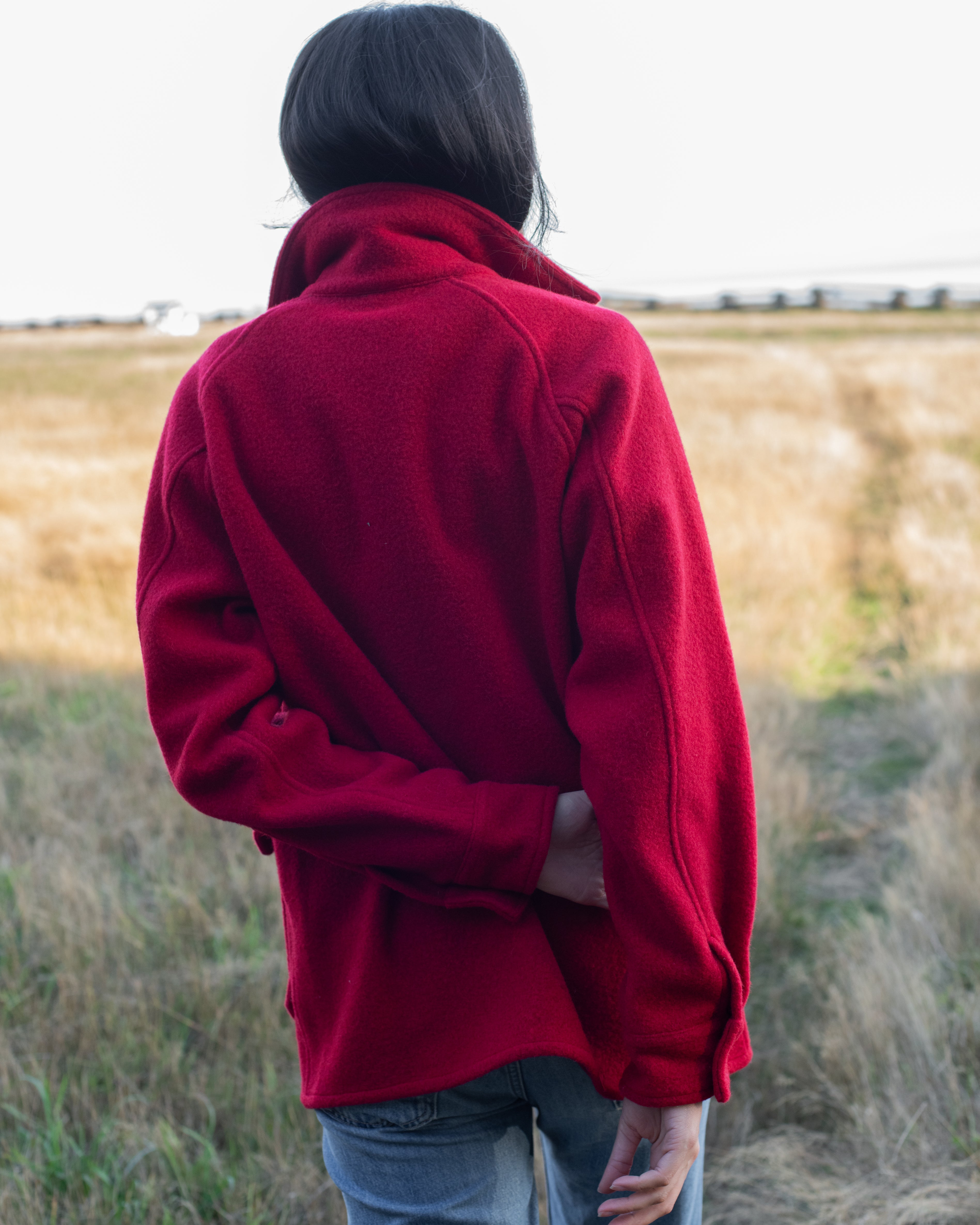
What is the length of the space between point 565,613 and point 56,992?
2367mm

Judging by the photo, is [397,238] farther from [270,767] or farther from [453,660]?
[270,767]

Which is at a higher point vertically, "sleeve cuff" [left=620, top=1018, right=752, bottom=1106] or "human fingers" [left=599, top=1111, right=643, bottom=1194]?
"sleeve cuff" [left=620, top=1018, right=752, bottom=1106]

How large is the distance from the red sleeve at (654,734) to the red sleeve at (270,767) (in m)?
0.10

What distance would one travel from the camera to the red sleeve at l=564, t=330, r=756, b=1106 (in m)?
0.92

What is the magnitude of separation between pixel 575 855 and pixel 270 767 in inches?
13.1

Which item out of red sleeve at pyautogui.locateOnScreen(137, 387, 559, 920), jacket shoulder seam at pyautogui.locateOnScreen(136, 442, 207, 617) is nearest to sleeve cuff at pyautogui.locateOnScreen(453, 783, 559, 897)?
red sleeve at pyautogui.locateOnScreen(137, 387, 559, 920)

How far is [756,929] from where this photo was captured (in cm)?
301

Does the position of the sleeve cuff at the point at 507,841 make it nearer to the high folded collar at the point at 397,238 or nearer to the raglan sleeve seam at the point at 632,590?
the raglan sleeve seam at the point at 632,590

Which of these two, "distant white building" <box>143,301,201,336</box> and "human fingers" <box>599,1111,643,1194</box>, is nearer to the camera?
"human fingers" <box>599,1111,643,1194</box>

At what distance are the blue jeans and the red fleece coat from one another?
5cm

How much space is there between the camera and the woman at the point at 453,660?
0.94 meters

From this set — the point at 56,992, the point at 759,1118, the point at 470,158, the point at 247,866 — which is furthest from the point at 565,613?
the point at 247,866

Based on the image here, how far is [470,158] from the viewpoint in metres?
1.00

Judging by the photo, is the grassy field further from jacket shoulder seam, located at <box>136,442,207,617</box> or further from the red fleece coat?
jacket shoulder seam, located at <box>136,442,207,617</box>
